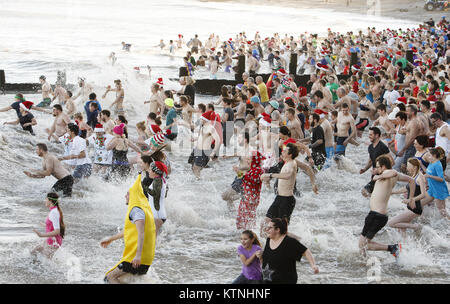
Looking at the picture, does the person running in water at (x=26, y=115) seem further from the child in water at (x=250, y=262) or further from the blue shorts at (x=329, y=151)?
the child in water at (x=250, y=262)

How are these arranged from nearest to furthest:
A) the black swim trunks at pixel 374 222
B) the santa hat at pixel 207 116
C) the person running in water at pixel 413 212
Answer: the black swim trunks at pixel 374 222
the person running in water at pixel 413 212
the santa hat at pixel 207 116

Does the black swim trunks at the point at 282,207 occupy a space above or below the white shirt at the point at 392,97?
below

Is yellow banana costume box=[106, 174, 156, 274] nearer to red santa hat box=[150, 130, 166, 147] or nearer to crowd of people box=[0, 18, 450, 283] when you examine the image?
crowd of people box=[0, 18, 450, 283]

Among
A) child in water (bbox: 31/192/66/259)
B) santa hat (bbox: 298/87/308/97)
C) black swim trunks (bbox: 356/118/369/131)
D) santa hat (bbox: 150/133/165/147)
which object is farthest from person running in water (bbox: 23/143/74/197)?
santa hat (bbox: 298/87/308/97)

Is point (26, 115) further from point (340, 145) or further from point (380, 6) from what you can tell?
point (380, 6)

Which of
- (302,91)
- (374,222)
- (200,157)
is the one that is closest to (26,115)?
(200,157)

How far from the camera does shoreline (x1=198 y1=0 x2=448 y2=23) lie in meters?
61.4

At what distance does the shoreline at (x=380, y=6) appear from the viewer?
61.4 m

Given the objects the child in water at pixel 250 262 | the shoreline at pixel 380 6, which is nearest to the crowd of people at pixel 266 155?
the child in water at pixel 250 262

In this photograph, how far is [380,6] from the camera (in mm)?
77312

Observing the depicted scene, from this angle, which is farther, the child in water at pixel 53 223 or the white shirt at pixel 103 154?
the white shirt at pixel 103 154

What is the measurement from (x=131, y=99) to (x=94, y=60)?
17.9 meters

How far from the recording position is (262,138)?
9297mm
